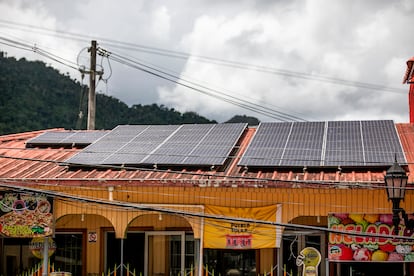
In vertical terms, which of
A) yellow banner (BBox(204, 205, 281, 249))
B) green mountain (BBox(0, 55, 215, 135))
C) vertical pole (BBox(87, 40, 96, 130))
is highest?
green mountain (BBox(0, 55, 215, 135))

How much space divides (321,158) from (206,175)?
306 centimetres

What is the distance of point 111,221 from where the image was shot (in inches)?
779

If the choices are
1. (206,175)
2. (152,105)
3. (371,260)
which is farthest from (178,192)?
(152,105)

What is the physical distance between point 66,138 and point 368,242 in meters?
10.7

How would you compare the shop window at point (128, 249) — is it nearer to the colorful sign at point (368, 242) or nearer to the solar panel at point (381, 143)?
the colorful sign at point (368, 242)

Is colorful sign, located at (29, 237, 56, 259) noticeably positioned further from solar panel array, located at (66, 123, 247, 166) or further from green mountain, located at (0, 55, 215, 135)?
green mountain, located at (0, 55, 215, 135)

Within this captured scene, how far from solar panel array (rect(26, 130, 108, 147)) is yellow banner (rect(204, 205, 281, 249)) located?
5.90 m

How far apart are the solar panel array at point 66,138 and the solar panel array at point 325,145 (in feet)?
18.2

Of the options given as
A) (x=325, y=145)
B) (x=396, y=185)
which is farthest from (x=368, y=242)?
(x=325, y=145)

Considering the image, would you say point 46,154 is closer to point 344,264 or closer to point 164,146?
point 164,146

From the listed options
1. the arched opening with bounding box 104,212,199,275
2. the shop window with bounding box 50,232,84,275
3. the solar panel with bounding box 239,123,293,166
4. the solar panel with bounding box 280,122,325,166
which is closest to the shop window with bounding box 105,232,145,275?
the arched opening with bounding box 104,212,199,275

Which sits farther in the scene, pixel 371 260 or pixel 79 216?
pixel 79 216

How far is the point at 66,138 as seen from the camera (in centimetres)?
2412

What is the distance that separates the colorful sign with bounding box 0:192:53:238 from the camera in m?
20.0
